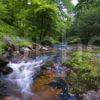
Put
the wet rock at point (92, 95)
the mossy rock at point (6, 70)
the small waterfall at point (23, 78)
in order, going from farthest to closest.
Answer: the mossy rock at point (6, 70) < the small waterfall at point (23, 78) < the wet rock at point (92, 95)

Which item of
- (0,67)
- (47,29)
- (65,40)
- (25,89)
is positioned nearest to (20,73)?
(0,67)

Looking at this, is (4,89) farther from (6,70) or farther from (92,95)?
(92,95)

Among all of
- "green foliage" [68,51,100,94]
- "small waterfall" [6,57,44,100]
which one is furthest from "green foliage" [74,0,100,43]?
"green foliage" [68,51,100,94]

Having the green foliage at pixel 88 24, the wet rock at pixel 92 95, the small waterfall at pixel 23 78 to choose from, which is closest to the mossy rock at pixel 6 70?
the small waterfall at pixel 23 78

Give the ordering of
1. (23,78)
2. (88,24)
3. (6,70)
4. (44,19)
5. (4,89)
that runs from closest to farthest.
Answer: (4,89), (23,78), (6,70), (44,19), (88,24)

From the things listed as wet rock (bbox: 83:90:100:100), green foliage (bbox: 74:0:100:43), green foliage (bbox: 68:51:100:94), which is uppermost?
green foliage (bbox: 74:0:100:43)

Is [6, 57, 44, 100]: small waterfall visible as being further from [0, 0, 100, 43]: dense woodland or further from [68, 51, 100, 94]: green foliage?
[0, 0, 100, 43]: dense woodland

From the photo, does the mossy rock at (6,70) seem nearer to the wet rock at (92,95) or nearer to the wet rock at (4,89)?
the wet rock at (4,89)

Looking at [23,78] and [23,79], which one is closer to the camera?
[23,79]

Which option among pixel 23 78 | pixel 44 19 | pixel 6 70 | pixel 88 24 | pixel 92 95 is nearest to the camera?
pixel 92 95

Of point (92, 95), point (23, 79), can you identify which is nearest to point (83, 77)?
point (92, 95)

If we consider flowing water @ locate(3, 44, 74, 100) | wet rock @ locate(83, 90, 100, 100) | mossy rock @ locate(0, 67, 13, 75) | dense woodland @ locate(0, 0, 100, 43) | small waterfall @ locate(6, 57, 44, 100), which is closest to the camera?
wet rock @ locate(83, 90, 100, 100)

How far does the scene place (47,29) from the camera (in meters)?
25.2

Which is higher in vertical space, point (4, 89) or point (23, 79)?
point (23, 79)
